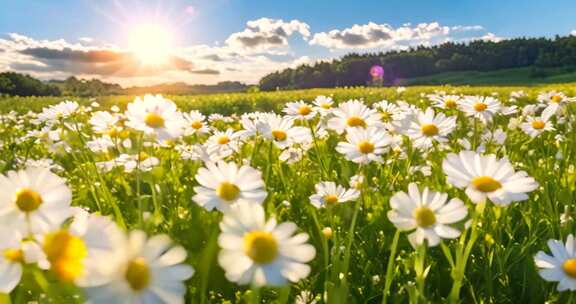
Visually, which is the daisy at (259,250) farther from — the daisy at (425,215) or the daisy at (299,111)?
the daisy at (299,111)

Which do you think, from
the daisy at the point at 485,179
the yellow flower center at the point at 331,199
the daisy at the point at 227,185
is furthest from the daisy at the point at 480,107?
the daisy at the point at 227,185

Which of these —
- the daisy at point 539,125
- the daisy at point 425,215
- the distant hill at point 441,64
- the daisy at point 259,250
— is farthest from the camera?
the distant hill at point 441,64

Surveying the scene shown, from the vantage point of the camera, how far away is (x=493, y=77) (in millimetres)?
80250

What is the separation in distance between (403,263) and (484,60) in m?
96.3

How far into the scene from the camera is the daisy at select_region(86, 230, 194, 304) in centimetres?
77

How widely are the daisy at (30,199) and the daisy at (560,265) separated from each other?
1261mm

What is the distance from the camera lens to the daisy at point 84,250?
738 millimetres

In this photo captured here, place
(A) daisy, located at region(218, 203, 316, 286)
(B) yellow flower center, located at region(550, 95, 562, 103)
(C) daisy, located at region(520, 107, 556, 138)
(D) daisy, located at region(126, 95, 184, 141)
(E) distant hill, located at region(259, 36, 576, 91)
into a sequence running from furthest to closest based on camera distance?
1. (E) distant hill, located at region(259, 36, 576, 91)
2. (B) yellow flower center, located at region(550, 95, 562, 103)
3. (C) daisy, located at region(520, 107, 556, 138)
4. (D) daisy, located at region(126, 95, 184, 141)
5. (A) daisy, located at region(218, 203, 316, 286)

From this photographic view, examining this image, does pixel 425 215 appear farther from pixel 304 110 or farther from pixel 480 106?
pixel 480 106

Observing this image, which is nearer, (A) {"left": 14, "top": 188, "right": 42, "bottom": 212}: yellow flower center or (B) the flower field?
(B) the flower field

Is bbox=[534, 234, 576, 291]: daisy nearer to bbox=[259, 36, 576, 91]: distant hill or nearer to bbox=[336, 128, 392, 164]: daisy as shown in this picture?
bbox=[336, 128, 392, 164]: daisy

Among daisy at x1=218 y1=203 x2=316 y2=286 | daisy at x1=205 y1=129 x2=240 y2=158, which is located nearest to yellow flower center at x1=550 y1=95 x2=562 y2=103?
daisy at x1=205 y1=129 x2=240 y2=158

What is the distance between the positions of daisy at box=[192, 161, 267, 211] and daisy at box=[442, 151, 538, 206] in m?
0.47

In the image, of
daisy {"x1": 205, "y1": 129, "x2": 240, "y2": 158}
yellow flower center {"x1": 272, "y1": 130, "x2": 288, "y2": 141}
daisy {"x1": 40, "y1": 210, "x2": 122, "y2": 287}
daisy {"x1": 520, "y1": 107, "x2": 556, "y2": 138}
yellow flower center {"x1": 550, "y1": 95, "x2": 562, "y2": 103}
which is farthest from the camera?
yellow flower center {"x1": 550, "y1": 95, "x2": 562, "y2": 103}
